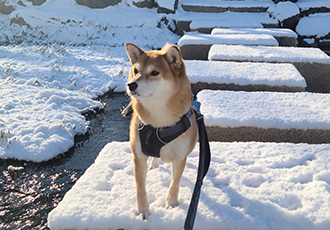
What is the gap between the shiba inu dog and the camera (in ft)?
6.89

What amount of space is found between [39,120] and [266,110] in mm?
4088

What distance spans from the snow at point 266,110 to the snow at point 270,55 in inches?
77.2

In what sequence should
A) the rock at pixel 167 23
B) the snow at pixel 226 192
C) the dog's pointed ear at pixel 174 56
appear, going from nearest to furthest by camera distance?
the dog's pointed ear at pixel 174 56 → the snow at pixel 226 192 → the rock at pixel 167 23

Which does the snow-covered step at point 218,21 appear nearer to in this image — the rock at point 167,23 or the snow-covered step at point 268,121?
the rock at point 167,23

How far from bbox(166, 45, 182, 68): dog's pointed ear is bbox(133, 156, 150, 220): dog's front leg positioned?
849 mm

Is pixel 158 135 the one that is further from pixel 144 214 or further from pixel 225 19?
pixel 225 19

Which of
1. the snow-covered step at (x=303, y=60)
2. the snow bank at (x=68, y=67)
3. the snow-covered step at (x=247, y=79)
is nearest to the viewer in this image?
the snow-covered step at (x=247, y=79)

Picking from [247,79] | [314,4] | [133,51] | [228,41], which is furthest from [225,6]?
[133,51]

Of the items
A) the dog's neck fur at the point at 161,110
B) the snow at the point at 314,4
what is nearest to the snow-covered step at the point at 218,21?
the snow at the point at 314,4

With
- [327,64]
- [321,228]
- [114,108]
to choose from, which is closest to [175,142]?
[321,228]

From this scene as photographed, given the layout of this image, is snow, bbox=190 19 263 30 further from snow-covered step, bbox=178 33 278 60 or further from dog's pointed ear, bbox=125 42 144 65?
dog's pointed ear, bbox=125 42 144 65

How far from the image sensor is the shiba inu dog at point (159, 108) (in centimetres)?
210

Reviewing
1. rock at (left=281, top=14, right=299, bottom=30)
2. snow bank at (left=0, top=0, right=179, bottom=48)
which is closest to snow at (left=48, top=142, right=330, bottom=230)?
snow bank at (left=0, top=0, right=179, bottom=48)

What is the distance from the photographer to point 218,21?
36.6 ft
